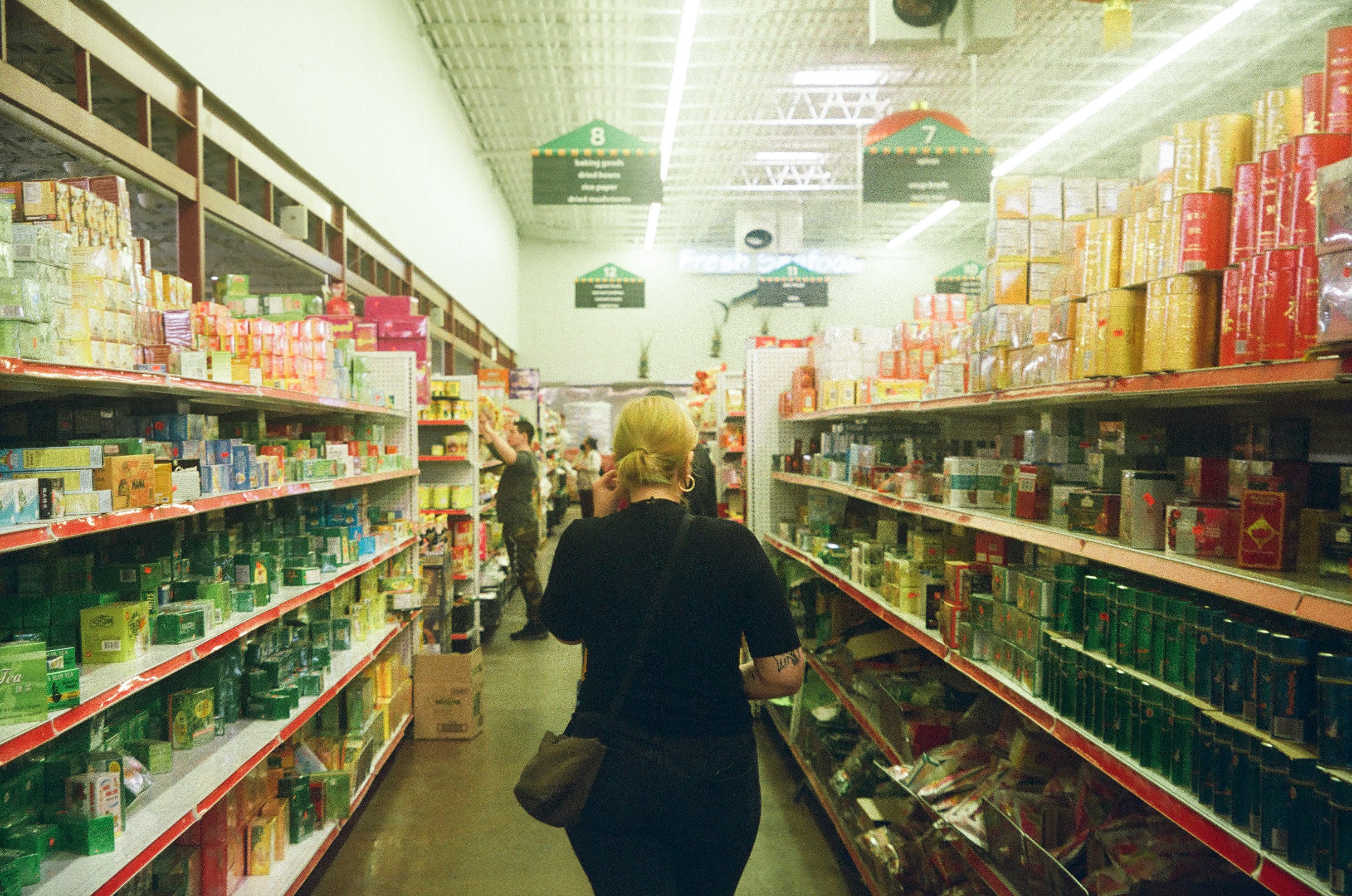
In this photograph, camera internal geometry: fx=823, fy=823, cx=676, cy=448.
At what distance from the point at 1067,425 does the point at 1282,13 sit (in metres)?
8.84

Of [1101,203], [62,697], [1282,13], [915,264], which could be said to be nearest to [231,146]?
[62,697]

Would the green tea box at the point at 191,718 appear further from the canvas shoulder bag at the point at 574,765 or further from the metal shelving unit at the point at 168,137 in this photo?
the metal shelving unit at the point at 168,137

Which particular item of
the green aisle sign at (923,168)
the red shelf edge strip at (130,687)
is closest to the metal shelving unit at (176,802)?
the red shelf edge strip at (130,687)

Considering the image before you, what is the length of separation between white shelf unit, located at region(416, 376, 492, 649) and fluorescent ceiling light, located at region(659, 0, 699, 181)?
3591 mm

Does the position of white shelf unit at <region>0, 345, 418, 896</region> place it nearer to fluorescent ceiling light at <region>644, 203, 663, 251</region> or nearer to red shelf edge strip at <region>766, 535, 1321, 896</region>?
red shelf edge strip at <region>766, 535, 1321, 896</region>

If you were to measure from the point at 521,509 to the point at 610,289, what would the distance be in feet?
21.7

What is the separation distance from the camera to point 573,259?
1783 cm

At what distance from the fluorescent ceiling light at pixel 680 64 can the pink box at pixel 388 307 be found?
3.52 metres

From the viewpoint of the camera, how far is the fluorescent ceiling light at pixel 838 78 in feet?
32.3

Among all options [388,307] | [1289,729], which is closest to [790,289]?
[388,307]

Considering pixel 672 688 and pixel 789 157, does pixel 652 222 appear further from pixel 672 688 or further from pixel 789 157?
pixel 672 688

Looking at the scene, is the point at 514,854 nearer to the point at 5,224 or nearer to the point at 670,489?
the point at 670,489

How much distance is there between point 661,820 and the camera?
6.11ft

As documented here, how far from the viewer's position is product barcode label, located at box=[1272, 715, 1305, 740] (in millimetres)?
1429
